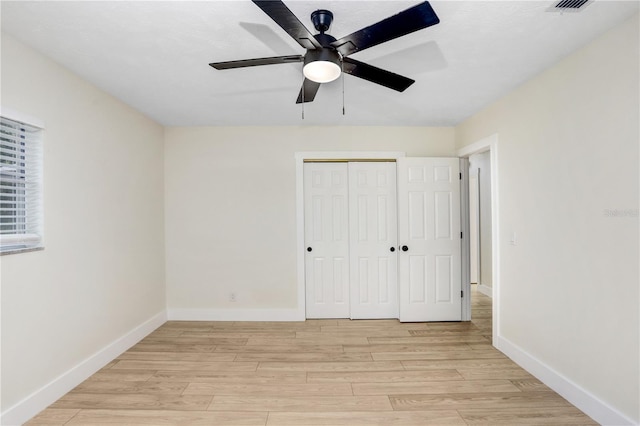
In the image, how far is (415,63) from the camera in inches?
91.0

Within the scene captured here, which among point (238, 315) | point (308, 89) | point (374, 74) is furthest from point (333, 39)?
point (238, 315)

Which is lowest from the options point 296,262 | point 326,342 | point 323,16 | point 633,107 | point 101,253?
point 326,342

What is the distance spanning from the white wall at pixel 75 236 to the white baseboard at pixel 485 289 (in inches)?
195

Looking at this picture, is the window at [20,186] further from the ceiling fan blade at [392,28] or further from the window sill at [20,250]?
the ceiling fan blade at [392,28]

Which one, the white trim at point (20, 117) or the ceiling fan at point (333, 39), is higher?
the ceiling fan at point (333, 39)

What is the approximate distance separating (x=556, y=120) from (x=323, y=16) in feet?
6.47

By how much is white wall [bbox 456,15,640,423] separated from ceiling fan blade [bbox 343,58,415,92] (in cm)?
129

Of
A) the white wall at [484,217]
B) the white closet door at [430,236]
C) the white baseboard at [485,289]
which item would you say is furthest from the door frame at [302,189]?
the white baseboard at [485,289]

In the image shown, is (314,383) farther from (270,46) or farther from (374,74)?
(270,46)

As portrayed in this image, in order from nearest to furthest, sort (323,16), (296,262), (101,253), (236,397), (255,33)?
(323,16)
(255,33)
(236,397)
(101,253)
(296,262)

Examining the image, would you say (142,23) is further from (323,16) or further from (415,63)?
(415,63)

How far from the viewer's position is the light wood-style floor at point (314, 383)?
6.76 ft

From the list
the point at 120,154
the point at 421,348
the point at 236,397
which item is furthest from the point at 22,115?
the point at 421,348

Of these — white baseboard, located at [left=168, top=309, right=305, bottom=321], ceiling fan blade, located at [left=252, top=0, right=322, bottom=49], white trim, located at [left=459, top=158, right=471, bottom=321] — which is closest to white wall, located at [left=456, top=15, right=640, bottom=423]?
white trim, located at [left=459, top=158, right=471, bottom=321]
